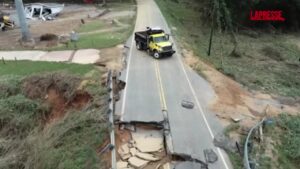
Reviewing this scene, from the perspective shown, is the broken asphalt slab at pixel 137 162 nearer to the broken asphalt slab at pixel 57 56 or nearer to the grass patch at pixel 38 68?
the grass patch at pixel 38 68

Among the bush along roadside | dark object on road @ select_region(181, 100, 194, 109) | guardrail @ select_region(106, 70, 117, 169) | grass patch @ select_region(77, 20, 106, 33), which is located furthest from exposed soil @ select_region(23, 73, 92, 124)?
grass patch @ select_region(77, 20, 106, 33)

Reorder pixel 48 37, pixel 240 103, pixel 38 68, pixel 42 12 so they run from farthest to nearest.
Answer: pixel 42 12 → pixel 48 37 → pixel 38 68 → pixel 240 103

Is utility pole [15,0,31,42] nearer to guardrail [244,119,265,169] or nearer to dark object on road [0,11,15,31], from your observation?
dark object on road [0,11,15,31]

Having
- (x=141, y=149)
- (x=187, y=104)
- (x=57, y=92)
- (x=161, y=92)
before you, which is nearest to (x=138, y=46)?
(x=161, y=92)

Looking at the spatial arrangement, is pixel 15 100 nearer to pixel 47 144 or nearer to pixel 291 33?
pixel 47 144

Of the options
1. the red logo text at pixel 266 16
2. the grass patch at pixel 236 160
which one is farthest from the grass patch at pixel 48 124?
the red logo text at pixel 266 16

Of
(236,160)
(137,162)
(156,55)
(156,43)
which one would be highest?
(156,43)

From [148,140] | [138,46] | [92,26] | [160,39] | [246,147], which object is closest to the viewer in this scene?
[246,147]

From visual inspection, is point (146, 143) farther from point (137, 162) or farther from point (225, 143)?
point (225, 143)
